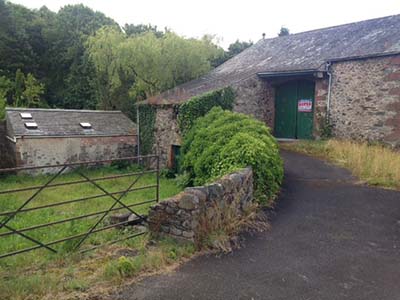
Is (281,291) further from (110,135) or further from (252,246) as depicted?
(110,135)

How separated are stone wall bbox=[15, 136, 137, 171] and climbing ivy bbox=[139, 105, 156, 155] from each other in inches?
48.8

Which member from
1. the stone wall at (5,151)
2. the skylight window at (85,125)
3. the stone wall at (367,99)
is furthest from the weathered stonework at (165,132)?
the stone wall at (367,99)

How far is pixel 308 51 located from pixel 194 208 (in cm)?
1403

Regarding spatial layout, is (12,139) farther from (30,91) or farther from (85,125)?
(30,91)

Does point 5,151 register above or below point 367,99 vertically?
below

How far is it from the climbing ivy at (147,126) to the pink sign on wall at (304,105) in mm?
7317

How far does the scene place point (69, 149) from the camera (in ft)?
54.2

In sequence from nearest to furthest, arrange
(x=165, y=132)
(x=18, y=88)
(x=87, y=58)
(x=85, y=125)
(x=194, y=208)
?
(x=194, y=208) < (x=165, y=132) < (x=85, y=125) < (x=18, y=88) < (x=87, y=58)

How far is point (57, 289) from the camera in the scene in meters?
3.82

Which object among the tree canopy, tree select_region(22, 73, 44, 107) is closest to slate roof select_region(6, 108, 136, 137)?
the tree canopy

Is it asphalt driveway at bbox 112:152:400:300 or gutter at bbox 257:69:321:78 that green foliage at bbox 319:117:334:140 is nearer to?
gutter at bbox 257:69:321:78

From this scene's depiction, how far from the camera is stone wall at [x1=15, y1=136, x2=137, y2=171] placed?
15.2 metres

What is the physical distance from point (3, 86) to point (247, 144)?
78.6 ft

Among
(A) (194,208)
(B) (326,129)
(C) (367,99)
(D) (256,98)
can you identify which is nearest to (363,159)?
(C) (367,99)
